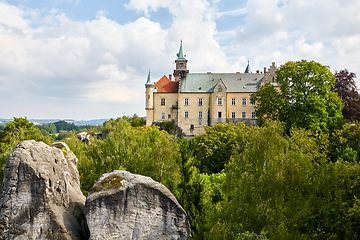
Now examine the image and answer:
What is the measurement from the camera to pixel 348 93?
168 feet

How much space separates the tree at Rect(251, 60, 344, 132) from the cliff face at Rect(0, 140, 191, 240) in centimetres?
3101

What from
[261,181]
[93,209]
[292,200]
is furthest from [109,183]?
[292,200]

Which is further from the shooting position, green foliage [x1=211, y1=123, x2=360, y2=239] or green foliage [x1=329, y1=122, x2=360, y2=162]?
green foliage [x1=329, y1=122, x2=360, y2=162]

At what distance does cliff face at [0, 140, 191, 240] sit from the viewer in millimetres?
15477

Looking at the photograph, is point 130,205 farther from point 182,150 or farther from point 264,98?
point 264,98

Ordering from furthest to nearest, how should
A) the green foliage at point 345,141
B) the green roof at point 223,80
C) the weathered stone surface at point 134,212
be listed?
the green roof at point 223,80 → the green foliage at point 345,141 → the weathered stone surface at point 134,212

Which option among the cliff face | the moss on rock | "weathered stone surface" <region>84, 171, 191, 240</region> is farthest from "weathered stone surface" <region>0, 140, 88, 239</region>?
the moss on rock

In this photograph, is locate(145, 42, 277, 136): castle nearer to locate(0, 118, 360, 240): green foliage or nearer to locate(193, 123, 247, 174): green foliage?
locate(193, 123, 247, 174): green foliage

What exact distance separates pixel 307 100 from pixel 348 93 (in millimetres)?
12331

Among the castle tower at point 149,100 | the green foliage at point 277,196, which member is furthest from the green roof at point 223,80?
the green foliage at point 277,196

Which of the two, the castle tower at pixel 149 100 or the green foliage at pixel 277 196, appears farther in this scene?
the castle tower at pixel 149 100

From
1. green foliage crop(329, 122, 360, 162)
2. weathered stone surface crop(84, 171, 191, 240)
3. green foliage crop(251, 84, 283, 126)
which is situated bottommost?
weathered stone surface crop(84, 171, 191, 240)

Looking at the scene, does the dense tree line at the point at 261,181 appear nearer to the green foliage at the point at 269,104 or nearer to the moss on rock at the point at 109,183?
the moss on rock at the point at 109,183

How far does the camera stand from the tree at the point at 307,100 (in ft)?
141
